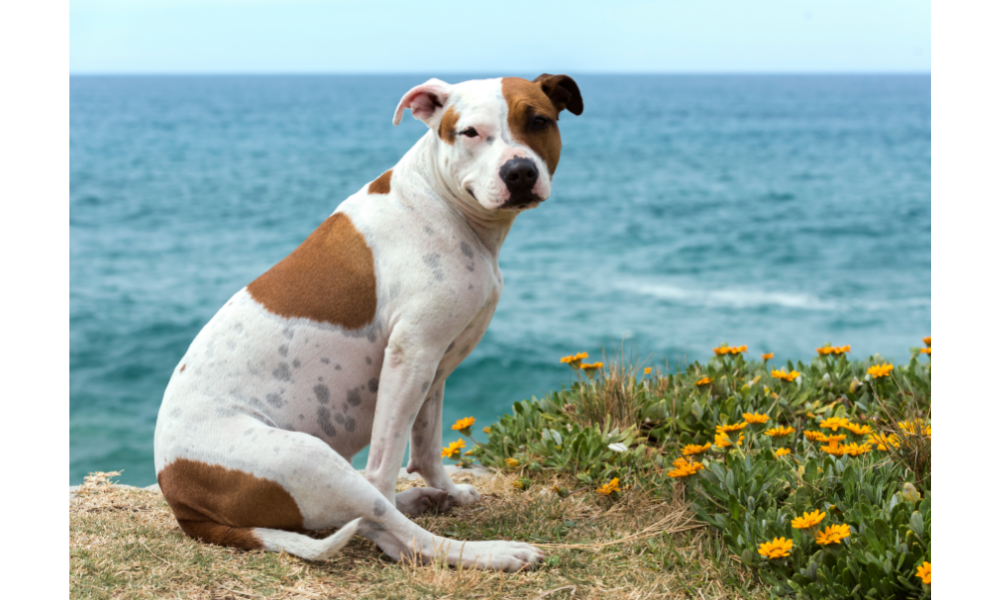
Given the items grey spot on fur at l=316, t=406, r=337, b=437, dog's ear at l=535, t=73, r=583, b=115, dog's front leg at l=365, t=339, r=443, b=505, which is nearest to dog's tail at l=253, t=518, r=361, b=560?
dog's front leg at l=365, t=339, r=443, b=505

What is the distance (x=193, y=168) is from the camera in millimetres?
45656

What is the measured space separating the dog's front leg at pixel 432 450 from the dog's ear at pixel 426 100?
1.30 meters

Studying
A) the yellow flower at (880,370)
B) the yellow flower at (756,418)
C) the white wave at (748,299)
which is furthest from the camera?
the white wave at (748,299)

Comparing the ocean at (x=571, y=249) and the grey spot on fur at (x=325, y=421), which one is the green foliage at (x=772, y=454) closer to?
the ocean at (x=571, y=249)

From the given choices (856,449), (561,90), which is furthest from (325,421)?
(856,449)

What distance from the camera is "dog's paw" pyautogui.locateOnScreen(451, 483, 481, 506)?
13.6 feet

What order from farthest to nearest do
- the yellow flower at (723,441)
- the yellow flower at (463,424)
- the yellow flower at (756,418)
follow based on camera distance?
1. the yellow flower at (463,424)
2. the yellow flower at (756,418)
3. the yellow flower at (723,441)

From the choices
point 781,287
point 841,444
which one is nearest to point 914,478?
point 841,444

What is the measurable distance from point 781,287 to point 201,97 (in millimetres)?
100807

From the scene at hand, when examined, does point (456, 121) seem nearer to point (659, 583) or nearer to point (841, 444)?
point (659, 583)

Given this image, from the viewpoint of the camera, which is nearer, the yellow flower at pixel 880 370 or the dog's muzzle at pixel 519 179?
the dog's muzzle at pixel 519 179

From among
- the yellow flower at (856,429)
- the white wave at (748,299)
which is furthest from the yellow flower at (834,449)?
the white wave at (748,299)

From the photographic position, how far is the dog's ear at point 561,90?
348 centimetres

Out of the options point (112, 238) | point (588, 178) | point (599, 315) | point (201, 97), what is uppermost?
point (201, 97)
